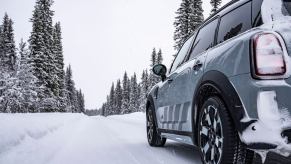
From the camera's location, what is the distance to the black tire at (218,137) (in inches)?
116

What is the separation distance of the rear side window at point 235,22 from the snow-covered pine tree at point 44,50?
109ft

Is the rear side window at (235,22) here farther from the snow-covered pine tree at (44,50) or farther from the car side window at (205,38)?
the snow-covered pine tree at (44,50)

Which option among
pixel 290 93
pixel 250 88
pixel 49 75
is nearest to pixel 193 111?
pixel 250 88

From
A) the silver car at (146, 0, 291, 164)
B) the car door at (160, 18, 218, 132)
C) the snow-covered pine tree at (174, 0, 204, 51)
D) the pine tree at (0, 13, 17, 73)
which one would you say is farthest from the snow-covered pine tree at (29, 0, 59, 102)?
the silver car at (146, 0, 291, 164)

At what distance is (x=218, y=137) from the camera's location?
3266mm

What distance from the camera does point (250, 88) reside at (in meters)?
2.71

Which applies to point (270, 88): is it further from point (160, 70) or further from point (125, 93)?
point (125, 93)

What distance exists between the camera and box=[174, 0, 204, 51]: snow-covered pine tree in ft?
114

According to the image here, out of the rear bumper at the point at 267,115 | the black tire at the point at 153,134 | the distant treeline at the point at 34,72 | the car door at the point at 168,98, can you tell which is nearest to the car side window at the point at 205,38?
the car door at the point at 168,98

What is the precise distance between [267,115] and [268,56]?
49cm

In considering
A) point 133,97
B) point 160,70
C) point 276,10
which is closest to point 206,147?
point 276,10

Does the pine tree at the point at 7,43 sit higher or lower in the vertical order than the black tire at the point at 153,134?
higher

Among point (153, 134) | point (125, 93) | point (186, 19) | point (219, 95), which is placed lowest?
point (153, 134)

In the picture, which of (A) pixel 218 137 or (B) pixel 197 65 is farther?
(B) pixel 197 65
